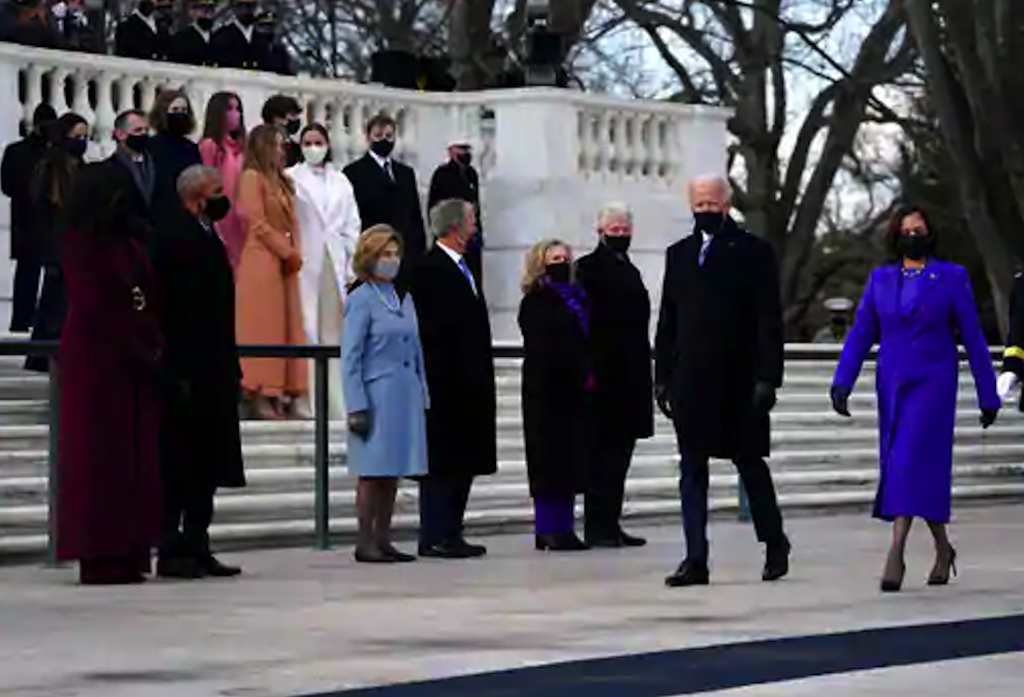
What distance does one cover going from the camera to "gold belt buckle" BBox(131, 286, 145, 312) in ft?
49.3

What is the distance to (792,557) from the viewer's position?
16.9 m

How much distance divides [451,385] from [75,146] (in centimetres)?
391

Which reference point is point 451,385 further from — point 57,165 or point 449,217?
point 57,165

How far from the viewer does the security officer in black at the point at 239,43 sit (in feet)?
83.6

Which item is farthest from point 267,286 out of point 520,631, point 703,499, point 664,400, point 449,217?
point 520,631

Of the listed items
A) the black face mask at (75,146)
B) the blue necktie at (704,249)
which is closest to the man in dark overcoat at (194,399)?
the blue necktie at (704,249)

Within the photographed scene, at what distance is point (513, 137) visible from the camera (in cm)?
2772

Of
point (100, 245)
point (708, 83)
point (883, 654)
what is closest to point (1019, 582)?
point (883, 654)

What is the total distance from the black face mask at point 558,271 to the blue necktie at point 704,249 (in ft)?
9.23

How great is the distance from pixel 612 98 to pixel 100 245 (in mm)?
14165

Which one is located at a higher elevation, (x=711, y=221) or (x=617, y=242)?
(x=711, y=221)

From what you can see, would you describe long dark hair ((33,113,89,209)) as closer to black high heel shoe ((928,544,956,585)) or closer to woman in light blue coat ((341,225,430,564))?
woman in light blue coat ((341,225,430,564))

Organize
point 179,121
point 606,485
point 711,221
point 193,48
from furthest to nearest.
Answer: point 193,48, point 179,121, point 606,485, point 711,221

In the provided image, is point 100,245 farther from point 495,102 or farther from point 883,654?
point 495,102
